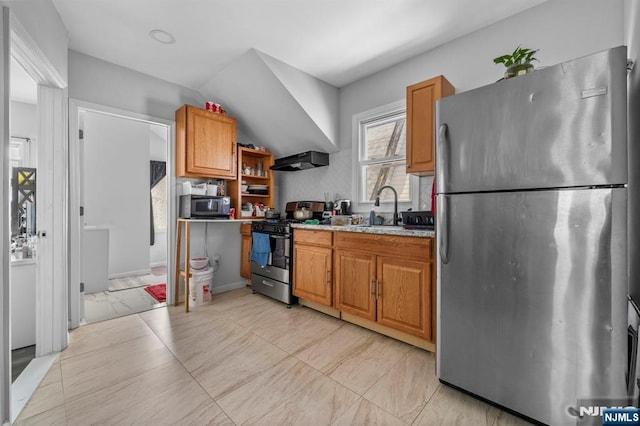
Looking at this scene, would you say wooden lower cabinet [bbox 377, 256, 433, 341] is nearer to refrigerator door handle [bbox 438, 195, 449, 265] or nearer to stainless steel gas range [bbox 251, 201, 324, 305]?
refrigerator door handle [bbox 438, 195, 449, 265]

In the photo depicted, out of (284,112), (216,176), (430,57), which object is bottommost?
(216,176)

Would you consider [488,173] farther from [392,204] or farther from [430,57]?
[430,57]

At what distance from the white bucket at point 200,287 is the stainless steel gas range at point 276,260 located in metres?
0.56

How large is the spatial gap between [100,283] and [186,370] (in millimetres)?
2799

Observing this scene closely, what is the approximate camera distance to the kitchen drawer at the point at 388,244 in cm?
204

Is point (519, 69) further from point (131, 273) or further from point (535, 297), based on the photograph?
point (131, 273)

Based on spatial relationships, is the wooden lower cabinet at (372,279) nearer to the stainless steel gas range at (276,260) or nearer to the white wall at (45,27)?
the stainless steel gas range at (276,260)

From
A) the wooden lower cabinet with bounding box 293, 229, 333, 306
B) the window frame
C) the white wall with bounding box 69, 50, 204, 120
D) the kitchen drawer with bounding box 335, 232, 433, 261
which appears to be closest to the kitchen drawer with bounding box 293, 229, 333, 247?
the wooden lower cabinet with bounding box 293, 229, 333, 306

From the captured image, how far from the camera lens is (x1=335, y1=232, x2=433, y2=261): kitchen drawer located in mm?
2036

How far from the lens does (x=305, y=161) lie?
340cm

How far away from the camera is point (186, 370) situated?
73.5 inches

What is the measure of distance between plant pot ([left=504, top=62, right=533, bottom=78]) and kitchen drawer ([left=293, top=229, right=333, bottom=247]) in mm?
1797

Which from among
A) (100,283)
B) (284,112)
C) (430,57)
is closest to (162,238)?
(100,283)

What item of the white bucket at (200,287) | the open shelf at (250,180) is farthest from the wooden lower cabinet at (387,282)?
the open shelf at (250,180)
